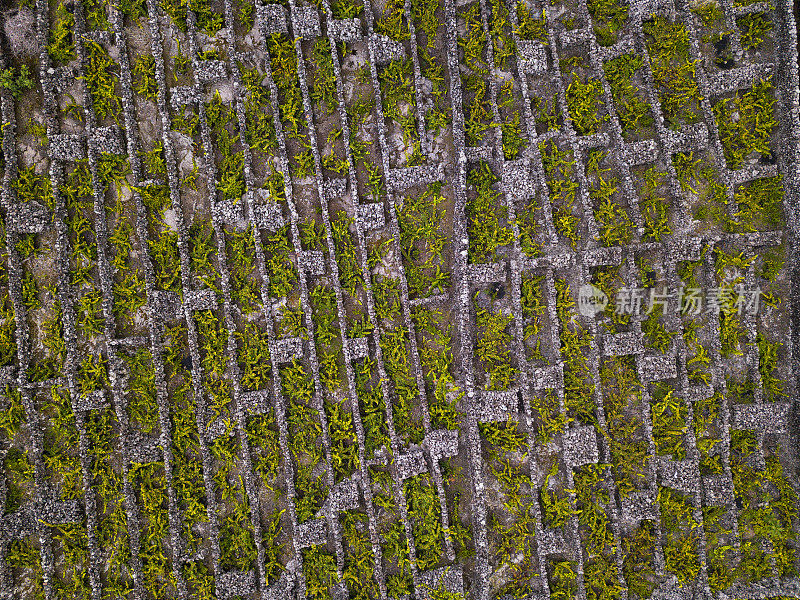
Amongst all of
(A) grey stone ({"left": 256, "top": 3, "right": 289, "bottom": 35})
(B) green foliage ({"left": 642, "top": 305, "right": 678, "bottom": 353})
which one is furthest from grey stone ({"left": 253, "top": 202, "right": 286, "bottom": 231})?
(B) green foliage ({"left": 642, "top": 305, "right": 678, "bottom": 353})

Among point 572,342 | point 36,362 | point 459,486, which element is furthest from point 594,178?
point 36,362

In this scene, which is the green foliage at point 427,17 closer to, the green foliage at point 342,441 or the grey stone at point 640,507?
the green foliage at point 342,441

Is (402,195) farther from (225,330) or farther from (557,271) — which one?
(225,330)

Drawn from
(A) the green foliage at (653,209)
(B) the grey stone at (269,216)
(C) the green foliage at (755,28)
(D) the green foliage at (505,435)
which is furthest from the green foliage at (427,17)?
(D) the green foliage at (505,435)

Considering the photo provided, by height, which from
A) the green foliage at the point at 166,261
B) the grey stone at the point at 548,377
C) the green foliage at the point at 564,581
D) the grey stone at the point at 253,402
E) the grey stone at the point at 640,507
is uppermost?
the green foliage at the point at 166,261

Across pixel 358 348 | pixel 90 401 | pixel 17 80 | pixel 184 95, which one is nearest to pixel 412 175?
pixel 358 348

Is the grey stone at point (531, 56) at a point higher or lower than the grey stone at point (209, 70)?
lower

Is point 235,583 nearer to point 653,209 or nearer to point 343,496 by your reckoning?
point 343,496

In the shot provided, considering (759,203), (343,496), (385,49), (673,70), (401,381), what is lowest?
(343,496)
